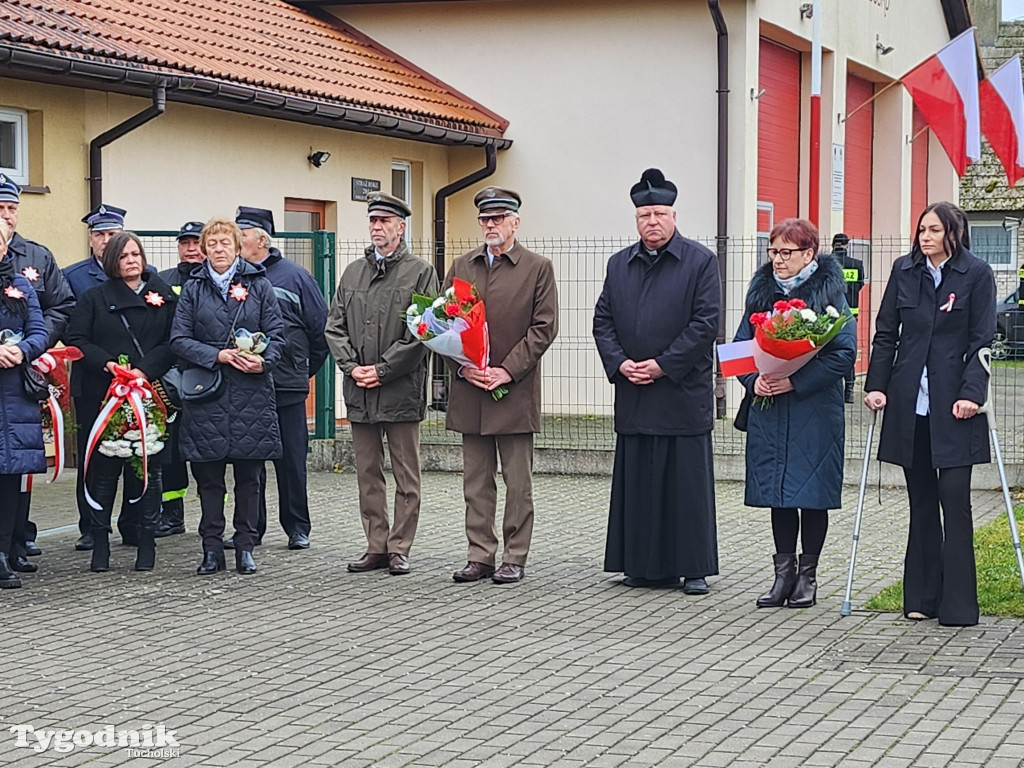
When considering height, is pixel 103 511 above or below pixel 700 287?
below

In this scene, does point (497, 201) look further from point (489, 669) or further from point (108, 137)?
point (108, 137)

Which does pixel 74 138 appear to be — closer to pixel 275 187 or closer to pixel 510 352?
pixel 275 187

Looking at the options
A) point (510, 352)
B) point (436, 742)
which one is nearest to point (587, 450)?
point (510, 352)

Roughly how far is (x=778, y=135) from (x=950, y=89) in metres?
2.44

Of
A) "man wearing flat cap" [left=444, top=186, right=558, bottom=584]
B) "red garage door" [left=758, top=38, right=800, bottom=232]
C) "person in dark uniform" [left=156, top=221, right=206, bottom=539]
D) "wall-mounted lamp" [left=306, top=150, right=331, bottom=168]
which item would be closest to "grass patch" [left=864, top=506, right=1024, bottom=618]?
"man wearing flat cap" [left=444, top=186, right=558, bottom=584]

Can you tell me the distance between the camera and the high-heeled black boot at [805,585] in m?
8.46

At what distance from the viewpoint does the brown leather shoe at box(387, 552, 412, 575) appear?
954cm

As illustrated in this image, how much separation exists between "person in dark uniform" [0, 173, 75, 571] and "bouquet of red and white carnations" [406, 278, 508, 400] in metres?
2.16

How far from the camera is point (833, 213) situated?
21.5m

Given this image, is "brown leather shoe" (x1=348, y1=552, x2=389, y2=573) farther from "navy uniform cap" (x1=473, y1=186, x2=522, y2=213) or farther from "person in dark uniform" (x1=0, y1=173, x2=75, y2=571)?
"navy uniform cap" (x1=473, y1=186, x2=522, y2=213)

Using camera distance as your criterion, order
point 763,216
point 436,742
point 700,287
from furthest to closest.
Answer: point 763,216, point 700,287, point 436,742

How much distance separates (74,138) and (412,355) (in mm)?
6048

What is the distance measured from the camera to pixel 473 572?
928 centimetres

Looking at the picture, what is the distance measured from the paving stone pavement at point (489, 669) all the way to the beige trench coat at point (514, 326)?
37.9 inches
